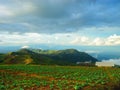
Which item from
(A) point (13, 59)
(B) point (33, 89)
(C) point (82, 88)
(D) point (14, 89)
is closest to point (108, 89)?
(C) point (82, 88)

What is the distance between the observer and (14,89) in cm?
2795

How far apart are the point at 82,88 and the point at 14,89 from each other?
7968mm

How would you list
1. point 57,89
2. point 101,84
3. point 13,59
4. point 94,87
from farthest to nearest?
1. point 13,59
2. point 101,84
3. point 94,87
4. point 57,89

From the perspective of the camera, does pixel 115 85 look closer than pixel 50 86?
No

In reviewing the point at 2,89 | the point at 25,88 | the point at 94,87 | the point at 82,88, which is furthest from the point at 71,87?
the point at 2,89

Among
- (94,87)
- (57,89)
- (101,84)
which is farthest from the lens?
(101,84)

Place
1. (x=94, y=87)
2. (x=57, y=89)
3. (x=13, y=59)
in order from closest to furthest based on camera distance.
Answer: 1. (x=57, y=89)
2. (x=94, y=87)
3. (x=13, y=59)

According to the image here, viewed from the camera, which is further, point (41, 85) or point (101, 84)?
point (101, 84)

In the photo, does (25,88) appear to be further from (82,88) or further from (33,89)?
(82,88)

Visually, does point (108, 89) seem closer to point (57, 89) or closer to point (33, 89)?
point (57, 89)

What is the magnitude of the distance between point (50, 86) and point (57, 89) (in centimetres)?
177

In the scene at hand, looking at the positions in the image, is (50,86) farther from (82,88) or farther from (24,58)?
(24,58)

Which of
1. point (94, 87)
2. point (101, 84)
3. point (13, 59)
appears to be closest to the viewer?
point (94, 87)

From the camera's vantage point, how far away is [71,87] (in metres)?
29.0
